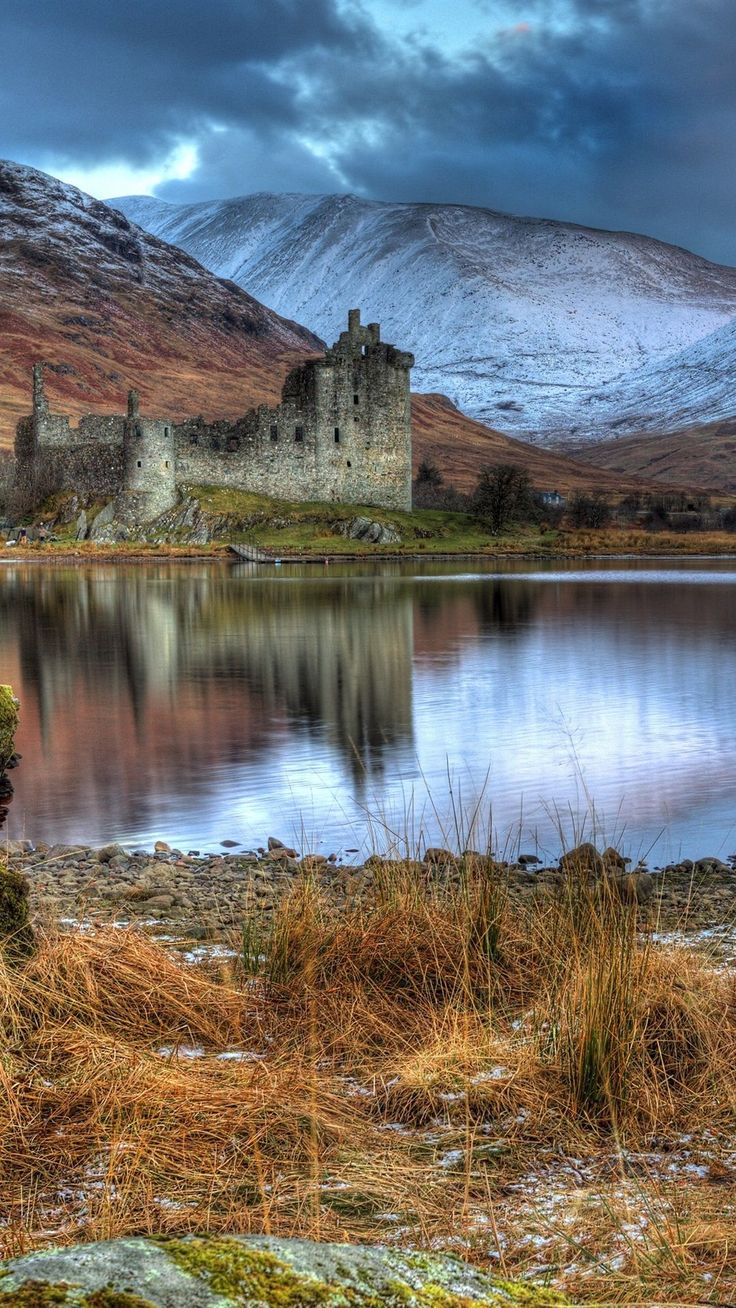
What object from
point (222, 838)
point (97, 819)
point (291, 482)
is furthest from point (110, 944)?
point (291, 482)

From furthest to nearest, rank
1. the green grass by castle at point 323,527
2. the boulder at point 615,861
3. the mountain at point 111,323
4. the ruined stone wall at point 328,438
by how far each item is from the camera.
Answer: the mountain at point 111,323 → the ruined stone wall at point 328,438 → the green grass by castle at point 323,527 → the boulder at point 615,861

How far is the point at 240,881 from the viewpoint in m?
8.69

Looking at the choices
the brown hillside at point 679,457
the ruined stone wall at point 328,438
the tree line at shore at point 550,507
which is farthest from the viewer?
the brown hillside at point 679,457

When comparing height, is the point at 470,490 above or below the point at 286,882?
above

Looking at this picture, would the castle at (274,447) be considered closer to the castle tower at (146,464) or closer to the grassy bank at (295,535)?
the castle tower at (146,464)

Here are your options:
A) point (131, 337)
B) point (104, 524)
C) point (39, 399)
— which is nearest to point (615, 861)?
point (104, 524)

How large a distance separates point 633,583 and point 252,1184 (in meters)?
47.7

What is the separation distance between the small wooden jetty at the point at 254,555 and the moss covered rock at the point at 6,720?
46.1 m

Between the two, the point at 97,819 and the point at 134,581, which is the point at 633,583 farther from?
the point at 97,819

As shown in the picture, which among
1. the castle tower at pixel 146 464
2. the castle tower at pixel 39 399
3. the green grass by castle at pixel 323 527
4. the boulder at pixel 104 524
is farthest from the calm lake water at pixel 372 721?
the castle tower at pixel 39 399

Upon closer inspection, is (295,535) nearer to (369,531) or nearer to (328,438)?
(369,531)

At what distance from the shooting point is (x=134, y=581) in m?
47.8

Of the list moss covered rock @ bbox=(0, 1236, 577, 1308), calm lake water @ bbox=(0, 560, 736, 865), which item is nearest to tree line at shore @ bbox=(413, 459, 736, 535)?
calm lake water @ bbox=(0, 560, 736, 865)

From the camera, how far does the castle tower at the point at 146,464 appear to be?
62.4 m
